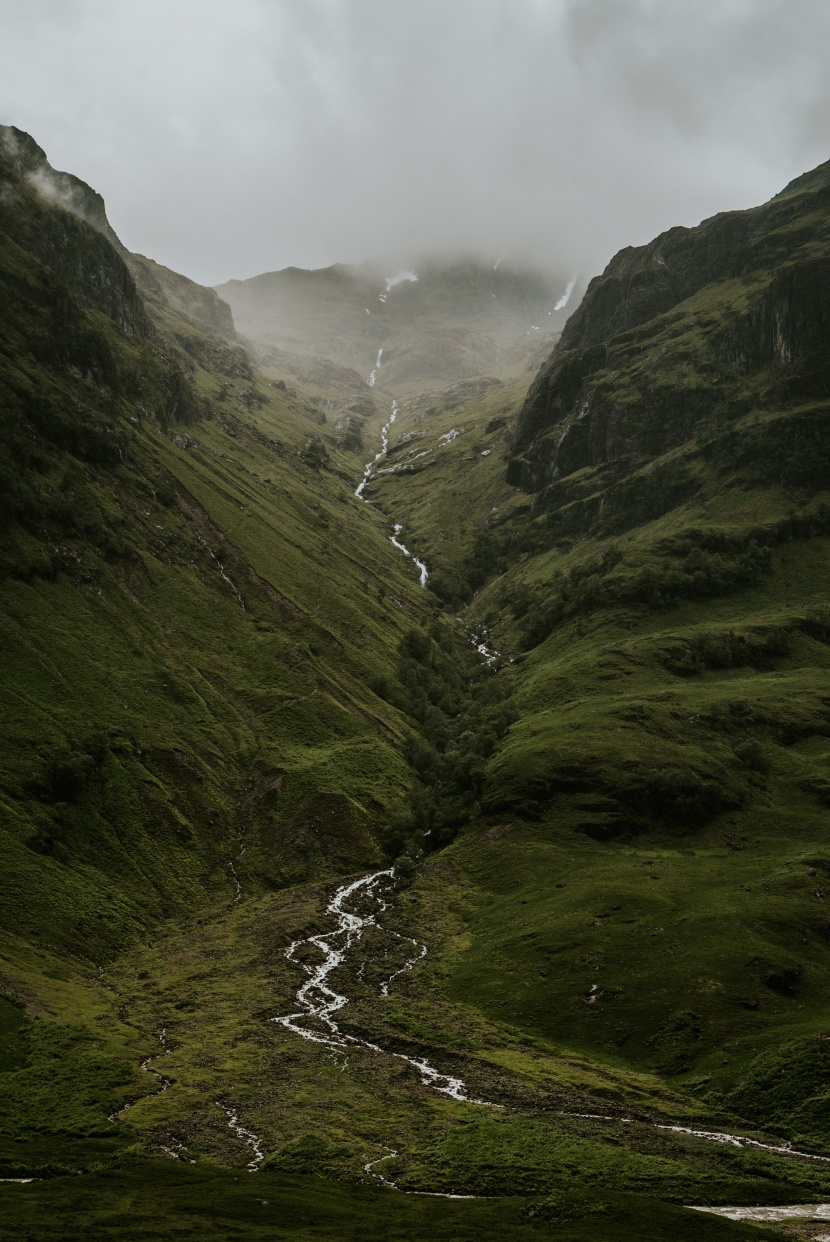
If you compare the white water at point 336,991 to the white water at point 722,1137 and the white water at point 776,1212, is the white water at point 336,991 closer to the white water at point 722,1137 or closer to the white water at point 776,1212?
the white water at point 722,1137

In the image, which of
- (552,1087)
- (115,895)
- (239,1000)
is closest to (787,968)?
(552,1087)

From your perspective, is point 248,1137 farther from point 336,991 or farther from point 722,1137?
point 336,991

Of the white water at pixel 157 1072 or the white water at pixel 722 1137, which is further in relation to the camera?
the white water at pixel 722 1137

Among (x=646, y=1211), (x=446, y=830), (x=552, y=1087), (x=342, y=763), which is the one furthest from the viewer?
(x=342, y=763)

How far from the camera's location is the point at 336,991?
11744cm

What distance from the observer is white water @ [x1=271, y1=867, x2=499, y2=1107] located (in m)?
91.2

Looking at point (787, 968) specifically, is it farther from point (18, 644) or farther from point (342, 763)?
point (18, 644)

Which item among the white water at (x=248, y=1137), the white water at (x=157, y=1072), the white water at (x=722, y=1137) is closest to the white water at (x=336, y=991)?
the white water at (x=248, y=1137)

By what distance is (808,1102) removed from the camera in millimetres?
81188

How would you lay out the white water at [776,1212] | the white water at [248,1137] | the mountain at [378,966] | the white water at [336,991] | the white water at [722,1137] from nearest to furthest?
1. the white water at [776,1212]
2. the mountain at [378,966]
3. the white water at [248,1137]
4. the white water at [722,1137]
5. the white water at [336,991]

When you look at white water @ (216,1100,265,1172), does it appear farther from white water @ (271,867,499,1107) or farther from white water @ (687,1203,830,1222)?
white water @ (687,1203,830,1222)

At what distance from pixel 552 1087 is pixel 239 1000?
42.1m

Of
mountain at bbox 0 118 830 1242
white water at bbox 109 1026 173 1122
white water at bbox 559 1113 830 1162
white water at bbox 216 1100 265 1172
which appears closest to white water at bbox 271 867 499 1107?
mountain at bbox 0 118 830 1242

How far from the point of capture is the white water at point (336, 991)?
9119cm
